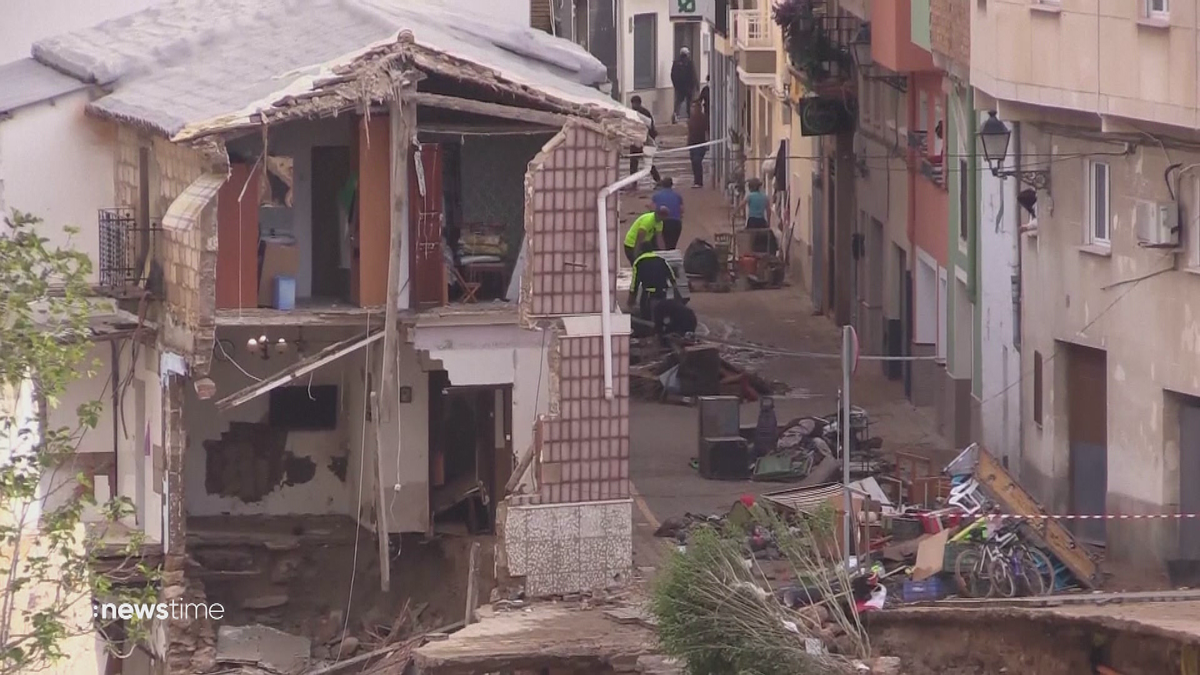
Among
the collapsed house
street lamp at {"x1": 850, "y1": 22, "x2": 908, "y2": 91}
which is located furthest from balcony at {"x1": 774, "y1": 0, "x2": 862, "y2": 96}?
the collapsed house

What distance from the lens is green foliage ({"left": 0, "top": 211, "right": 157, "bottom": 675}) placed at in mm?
14039

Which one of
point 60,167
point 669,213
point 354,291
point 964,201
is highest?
point 669,213

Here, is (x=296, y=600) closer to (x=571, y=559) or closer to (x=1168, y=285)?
(x=571, y=559)

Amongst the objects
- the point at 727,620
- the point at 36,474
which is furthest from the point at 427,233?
the point at 36,474

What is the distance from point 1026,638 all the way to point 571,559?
4.40 metres

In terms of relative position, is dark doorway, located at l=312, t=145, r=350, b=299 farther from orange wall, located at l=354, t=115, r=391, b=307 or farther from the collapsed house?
orange wall, located at l=354, t=115, r=391, b=307

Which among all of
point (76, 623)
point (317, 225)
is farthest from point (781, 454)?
point (76, 623)

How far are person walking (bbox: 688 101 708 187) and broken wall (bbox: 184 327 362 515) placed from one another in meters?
26.6

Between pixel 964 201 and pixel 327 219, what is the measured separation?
25.7 ft

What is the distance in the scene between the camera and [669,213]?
41.1 meters

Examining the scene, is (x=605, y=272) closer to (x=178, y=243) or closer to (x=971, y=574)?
(x=178, y=243)

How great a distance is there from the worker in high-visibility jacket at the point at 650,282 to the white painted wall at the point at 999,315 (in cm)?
794

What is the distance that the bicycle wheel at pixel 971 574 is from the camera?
21703mm

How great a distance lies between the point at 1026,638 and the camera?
825 inches
